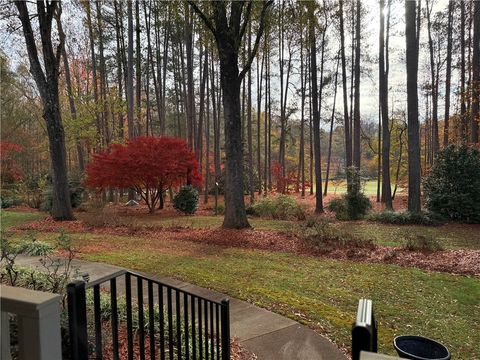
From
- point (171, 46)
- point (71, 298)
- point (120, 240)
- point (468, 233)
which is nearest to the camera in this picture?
point (71, 298)

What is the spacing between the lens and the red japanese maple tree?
1347cm

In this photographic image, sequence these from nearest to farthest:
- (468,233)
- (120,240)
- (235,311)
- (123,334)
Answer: (123,334), (235,311), (120,240), (468,233)

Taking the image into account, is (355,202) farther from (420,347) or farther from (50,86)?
(420,347)

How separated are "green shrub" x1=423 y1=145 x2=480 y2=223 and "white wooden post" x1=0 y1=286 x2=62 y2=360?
13.1 m

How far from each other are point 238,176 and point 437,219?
7.07m

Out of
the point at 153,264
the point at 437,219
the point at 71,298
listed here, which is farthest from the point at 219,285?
the point at 437,219

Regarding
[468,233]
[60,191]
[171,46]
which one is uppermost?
[171,46]

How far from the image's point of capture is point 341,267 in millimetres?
6648

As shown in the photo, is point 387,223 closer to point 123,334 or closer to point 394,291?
point 394,291

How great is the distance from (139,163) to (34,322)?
12503mm

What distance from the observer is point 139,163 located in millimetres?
13461

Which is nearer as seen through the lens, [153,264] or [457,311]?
[457,311]

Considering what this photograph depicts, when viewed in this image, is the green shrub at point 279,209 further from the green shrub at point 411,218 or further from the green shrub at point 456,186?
the green shrub at point 456,186

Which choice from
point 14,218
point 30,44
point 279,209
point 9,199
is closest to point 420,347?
point 279,209
